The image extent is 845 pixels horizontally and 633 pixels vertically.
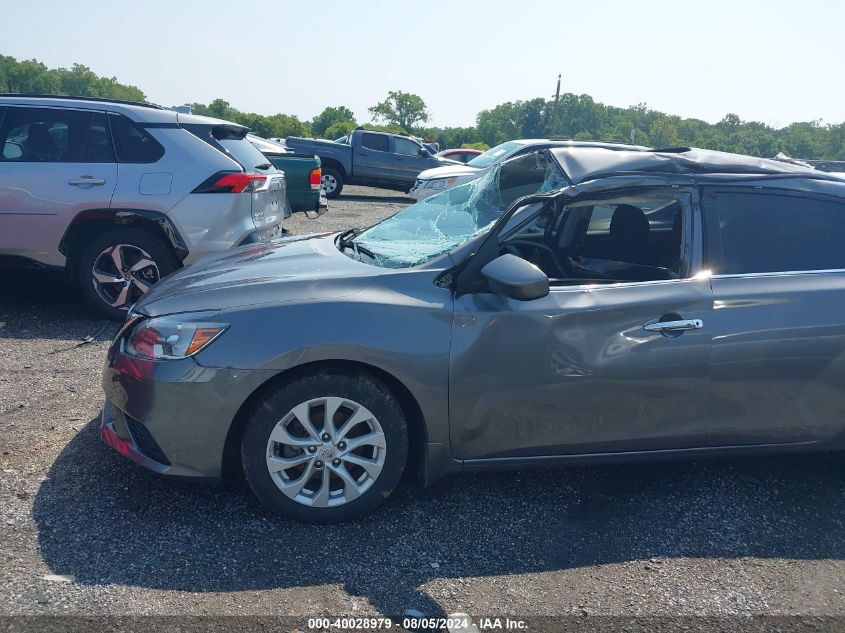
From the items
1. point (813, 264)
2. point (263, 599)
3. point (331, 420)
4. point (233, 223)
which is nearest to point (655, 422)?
point (813, 264)

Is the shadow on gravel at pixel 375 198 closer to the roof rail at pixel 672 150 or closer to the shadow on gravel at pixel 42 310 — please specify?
the shadow on gravel at pixel 42 310

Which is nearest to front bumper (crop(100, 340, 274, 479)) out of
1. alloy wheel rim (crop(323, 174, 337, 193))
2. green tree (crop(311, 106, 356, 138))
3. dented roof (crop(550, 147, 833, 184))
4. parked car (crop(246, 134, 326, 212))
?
dented roof (crop(550, 147, 833, 184))

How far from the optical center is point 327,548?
314 cm

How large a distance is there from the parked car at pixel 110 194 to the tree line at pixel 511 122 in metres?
31.7

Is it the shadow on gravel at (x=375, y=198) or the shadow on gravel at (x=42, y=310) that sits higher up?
the shadow on gravel at (x=375, y=198)

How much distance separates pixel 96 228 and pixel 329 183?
13637mm

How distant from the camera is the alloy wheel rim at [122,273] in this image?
243 inches

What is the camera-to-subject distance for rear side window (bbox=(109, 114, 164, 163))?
20.4 feet

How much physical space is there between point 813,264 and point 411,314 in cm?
201

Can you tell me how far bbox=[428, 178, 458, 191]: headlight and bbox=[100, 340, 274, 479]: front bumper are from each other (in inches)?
388

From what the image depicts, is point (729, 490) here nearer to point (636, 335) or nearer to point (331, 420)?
point (636, 335)

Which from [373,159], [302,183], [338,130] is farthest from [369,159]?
[338,130]

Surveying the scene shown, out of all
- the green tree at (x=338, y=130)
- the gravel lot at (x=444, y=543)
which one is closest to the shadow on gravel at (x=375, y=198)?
the gravel lot at (x=444, y=543)

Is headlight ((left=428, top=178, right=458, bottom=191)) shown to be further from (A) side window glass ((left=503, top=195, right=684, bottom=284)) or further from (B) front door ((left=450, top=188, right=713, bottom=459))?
A: (B) front door ((left=450, top=188, right=713, bottom=459))
